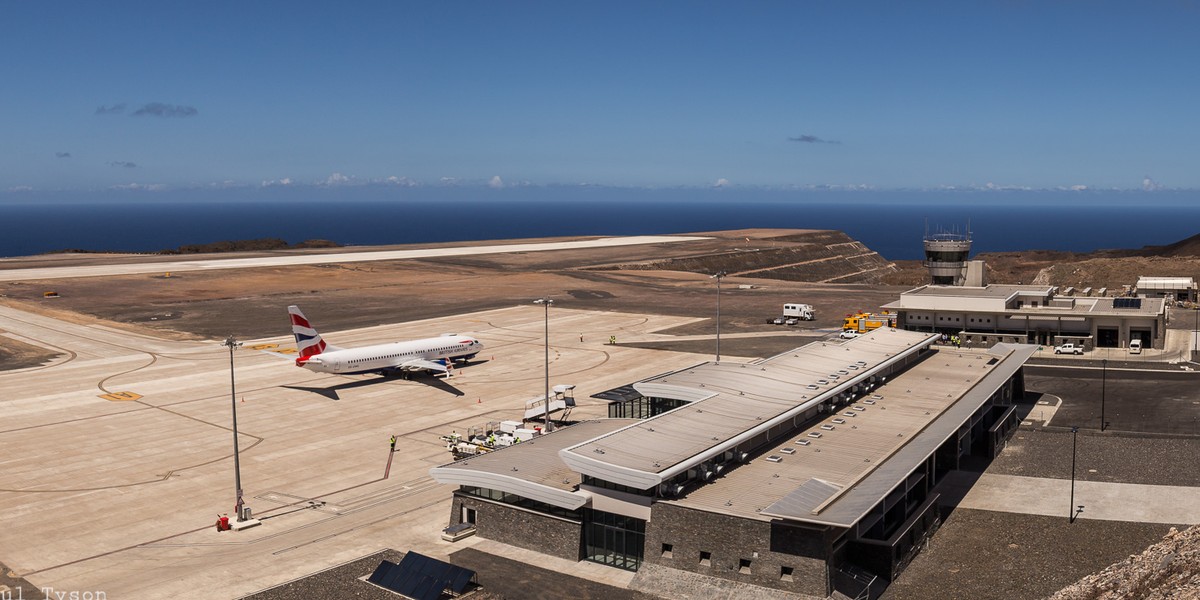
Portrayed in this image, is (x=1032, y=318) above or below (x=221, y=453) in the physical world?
above

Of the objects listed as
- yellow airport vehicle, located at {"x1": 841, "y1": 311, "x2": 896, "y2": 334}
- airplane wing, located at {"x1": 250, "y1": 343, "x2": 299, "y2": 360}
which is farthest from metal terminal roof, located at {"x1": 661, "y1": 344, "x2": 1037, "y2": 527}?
airplane wing, located at {"x1": 250, "y1": 343, "x2": 299, "y2": 360}

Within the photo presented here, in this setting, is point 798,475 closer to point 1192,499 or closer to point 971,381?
point 1192,499

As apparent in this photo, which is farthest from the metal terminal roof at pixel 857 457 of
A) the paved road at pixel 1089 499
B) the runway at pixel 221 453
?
the runway at pixel 221 453

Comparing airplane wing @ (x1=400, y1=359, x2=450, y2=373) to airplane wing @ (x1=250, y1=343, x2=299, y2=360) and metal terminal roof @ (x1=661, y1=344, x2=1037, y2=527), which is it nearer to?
airplane wing @ (x1=250, y1=343, x2=299, y2=360)

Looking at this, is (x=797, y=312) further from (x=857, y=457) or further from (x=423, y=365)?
(x=857, y=457)

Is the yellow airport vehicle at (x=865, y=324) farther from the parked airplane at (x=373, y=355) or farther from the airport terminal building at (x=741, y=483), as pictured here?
the airport terminal building at (x=741, y=483)

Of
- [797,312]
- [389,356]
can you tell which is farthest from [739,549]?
[797,312]
